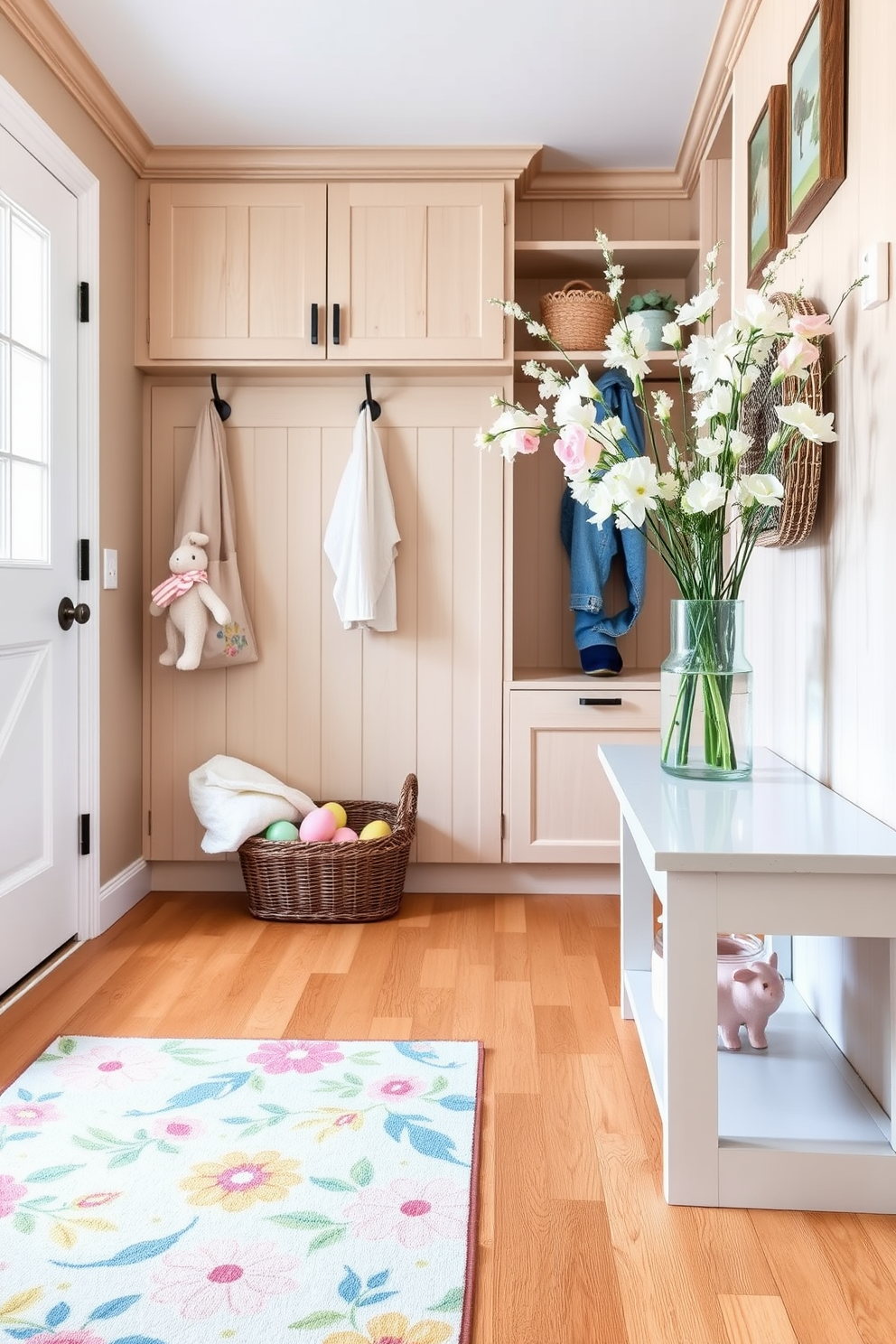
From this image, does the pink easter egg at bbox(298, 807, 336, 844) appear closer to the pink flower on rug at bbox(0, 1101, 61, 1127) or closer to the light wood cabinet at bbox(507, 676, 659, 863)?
the light wood cabinet at bbox(507, 676, 659, 863)

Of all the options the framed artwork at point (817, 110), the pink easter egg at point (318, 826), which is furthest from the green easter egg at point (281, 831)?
the framed artwork at point (817, 110)

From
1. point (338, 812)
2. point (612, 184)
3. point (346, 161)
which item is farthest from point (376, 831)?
point (612, 184)

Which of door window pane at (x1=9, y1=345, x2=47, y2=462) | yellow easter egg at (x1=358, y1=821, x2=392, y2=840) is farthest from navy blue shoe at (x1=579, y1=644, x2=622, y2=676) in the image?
door window pane at (x1=9, y1=345, x2=47, y2=462)

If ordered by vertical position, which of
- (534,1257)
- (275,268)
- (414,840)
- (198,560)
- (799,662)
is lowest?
(534,1257)

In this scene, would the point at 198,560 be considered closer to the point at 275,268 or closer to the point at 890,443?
the point at 275,268

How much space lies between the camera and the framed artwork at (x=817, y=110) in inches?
73.1

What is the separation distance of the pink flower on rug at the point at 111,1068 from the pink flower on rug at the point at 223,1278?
1.99 feet

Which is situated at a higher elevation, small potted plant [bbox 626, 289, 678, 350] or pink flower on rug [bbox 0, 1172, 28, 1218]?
small potted plant [bbox 626, 289, 678, 350]

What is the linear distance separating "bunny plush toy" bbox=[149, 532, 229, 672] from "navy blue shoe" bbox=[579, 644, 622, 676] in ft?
3.86

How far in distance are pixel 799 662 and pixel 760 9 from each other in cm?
152

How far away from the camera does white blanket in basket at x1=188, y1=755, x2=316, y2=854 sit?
3201mm

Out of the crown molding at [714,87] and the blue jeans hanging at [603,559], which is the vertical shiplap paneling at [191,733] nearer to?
the blue jeans hanging at [603,559]

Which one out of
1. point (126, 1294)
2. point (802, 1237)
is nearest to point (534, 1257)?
point (802, 1237)

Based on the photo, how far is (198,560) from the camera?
10.9 ft
